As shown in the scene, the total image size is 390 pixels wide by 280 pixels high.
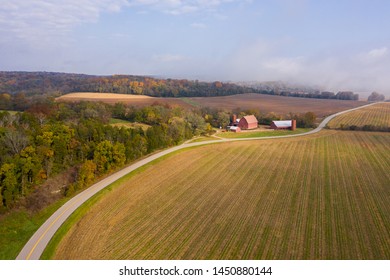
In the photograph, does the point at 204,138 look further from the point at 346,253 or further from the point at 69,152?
the point at 346,253

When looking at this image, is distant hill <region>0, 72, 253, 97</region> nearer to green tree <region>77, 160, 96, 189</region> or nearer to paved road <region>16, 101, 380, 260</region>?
paved road <region>16, 101, 380, 260</region>

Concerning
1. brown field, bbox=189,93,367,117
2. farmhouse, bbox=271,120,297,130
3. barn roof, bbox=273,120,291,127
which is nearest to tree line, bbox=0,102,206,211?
farmhouse, bbox=271,120,297,130

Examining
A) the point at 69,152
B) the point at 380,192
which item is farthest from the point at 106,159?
the point at 380,192

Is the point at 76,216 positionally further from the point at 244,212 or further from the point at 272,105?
the point at 272,105

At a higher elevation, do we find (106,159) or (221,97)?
(221,97)

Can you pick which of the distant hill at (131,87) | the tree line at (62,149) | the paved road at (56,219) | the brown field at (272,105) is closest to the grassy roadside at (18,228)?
the paved road at (56,219)
